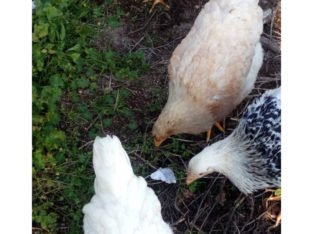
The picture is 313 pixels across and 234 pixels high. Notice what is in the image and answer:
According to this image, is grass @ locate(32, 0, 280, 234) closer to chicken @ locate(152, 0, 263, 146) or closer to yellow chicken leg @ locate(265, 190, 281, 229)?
yellow chicken leg @ locate(265, 190, 281, 229)

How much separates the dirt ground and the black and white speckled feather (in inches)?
6.6

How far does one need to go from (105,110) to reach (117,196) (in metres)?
0.58

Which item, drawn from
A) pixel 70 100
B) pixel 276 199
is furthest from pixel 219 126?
pixel 70 100

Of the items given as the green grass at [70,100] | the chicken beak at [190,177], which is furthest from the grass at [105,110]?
the chicken beak at [190,177]

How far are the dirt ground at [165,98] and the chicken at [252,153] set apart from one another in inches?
6.0

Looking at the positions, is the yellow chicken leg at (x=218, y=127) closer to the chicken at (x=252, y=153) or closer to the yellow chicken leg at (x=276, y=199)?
the chicken at (x=252, y=153)

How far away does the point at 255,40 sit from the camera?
2006mm

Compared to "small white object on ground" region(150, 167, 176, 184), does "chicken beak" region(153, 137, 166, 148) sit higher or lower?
higher

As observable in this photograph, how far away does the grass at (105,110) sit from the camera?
2178mm

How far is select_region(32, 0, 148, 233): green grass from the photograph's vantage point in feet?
7.11

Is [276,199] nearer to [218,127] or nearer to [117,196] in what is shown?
[218,127]

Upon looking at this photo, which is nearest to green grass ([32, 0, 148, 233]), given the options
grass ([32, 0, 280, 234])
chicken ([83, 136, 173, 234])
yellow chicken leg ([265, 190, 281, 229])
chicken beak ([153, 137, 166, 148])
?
grass ([32, 0, 280, 234])
